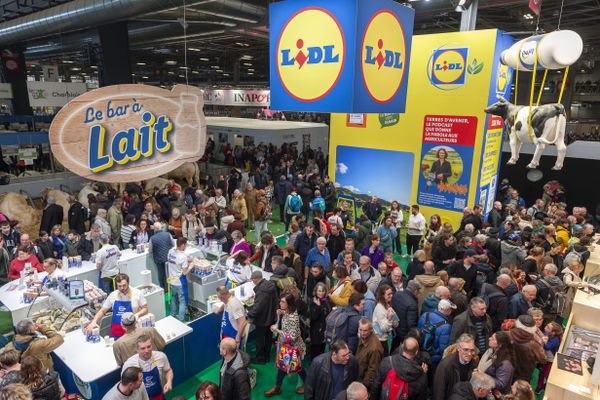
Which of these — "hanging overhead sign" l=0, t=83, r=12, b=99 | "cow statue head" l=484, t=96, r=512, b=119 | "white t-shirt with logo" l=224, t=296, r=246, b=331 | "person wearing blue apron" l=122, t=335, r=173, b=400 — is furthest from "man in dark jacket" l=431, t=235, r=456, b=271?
"hanging overhead sign" l=0, t=83, r=12, b=99

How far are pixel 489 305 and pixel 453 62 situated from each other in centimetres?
551

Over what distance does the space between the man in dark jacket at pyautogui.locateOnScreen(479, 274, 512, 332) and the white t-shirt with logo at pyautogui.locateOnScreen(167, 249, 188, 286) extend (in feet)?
12.6

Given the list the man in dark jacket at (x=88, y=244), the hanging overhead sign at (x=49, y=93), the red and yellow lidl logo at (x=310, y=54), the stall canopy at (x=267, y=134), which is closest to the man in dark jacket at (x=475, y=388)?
the red and yellow lidl logo at (x=310, y=54)

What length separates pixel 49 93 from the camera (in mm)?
12383

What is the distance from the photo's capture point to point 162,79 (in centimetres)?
3105

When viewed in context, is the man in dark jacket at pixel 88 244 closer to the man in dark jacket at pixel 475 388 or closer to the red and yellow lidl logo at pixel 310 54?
the red and yellow lidl logo at pixel 310 54

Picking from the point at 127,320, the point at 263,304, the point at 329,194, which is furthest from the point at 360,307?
the point at 329,194

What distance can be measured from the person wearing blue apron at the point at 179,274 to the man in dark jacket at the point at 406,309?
9.45 ft

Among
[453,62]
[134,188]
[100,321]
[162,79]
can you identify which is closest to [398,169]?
[453,62]

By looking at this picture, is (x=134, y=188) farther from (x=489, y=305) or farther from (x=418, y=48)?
(x=489, y=305)

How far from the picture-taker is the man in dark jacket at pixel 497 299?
4.42 meters

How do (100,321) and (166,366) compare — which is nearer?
(166,366)

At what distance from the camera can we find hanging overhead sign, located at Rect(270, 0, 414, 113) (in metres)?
3.65

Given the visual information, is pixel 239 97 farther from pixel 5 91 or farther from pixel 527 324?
pixel 527 324
